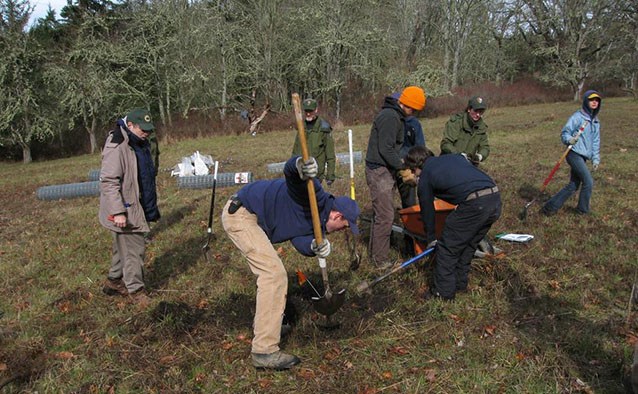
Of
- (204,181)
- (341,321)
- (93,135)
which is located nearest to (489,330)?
(341,321)

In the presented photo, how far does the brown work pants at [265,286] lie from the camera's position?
368cm

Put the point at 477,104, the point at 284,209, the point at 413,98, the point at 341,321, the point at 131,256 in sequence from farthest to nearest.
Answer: the point at 477,104
the point at 413,98
the point at 131,256
the point at 341,321
the point at 284,209

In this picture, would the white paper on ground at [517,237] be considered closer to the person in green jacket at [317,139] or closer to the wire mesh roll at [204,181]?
the person in green jacket at [317,139]

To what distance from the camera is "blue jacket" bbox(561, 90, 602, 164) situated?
718 centimetres

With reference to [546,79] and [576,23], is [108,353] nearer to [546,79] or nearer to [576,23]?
[546,79]

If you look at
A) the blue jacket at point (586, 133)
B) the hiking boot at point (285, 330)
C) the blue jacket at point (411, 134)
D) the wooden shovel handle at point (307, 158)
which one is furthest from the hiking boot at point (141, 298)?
the blue jacket at point (586, 133)

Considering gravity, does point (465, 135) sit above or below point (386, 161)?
above

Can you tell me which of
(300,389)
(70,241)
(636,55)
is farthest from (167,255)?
(636,55)

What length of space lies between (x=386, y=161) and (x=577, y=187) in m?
3.61

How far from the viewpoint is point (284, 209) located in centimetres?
375

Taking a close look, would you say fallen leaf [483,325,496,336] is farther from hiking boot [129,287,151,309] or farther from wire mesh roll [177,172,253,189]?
wire mesh roll [177,172,253,189]

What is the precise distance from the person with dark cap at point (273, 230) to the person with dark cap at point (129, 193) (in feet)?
5.27

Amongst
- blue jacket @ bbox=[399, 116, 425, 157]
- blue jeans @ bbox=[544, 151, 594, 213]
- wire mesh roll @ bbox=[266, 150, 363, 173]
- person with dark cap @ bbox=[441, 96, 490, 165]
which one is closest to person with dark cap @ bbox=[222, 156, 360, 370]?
blue jacket @ bbox=[399, 116, 425, 157]

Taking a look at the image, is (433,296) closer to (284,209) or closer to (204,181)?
(284,209)
